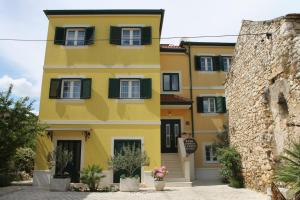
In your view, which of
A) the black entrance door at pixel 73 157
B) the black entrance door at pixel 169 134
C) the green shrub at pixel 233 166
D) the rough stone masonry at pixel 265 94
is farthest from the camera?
the black entrance door at pixel 169 134

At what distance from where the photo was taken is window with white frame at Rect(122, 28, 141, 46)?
1730 centimetres

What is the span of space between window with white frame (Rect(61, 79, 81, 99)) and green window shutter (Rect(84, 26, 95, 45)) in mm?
2279

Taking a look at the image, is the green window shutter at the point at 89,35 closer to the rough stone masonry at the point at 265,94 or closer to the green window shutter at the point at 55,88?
the green window shutter at the point at 55,88

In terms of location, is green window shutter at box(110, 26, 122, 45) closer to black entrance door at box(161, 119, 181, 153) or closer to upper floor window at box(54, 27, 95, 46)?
upper floor window at box(54, 27, 95, 46)

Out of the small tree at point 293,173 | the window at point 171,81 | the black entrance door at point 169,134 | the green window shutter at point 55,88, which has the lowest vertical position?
the small tree at point 293,173

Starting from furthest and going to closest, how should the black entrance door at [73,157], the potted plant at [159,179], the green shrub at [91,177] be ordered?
1. the black entrance door at [73,157]
2. the potted plant at [159,179]
3. the green shrub at [91,177]

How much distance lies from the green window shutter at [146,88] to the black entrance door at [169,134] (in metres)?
4.46

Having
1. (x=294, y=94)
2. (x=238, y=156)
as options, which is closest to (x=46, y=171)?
(x=238, y=156)

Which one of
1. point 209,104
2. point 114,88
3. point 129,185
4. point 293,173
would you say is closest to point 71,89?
point 114,88

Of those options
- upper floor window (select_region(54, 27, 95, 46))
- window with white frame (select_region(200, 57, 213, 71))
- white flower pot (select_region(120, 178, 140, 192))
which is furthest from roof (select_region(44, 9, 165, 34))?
white flower pot (select_region(120, 178, 140, 192))

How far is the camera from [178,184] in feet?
50.3

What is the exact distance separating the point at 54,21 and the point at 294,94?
13.6 metres

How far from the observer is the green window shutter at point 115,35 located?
1709cm

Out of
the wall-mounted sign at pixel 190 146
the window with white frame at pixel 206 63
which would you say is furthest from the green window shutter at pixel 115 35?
the window with white frame at pixel 206 63
